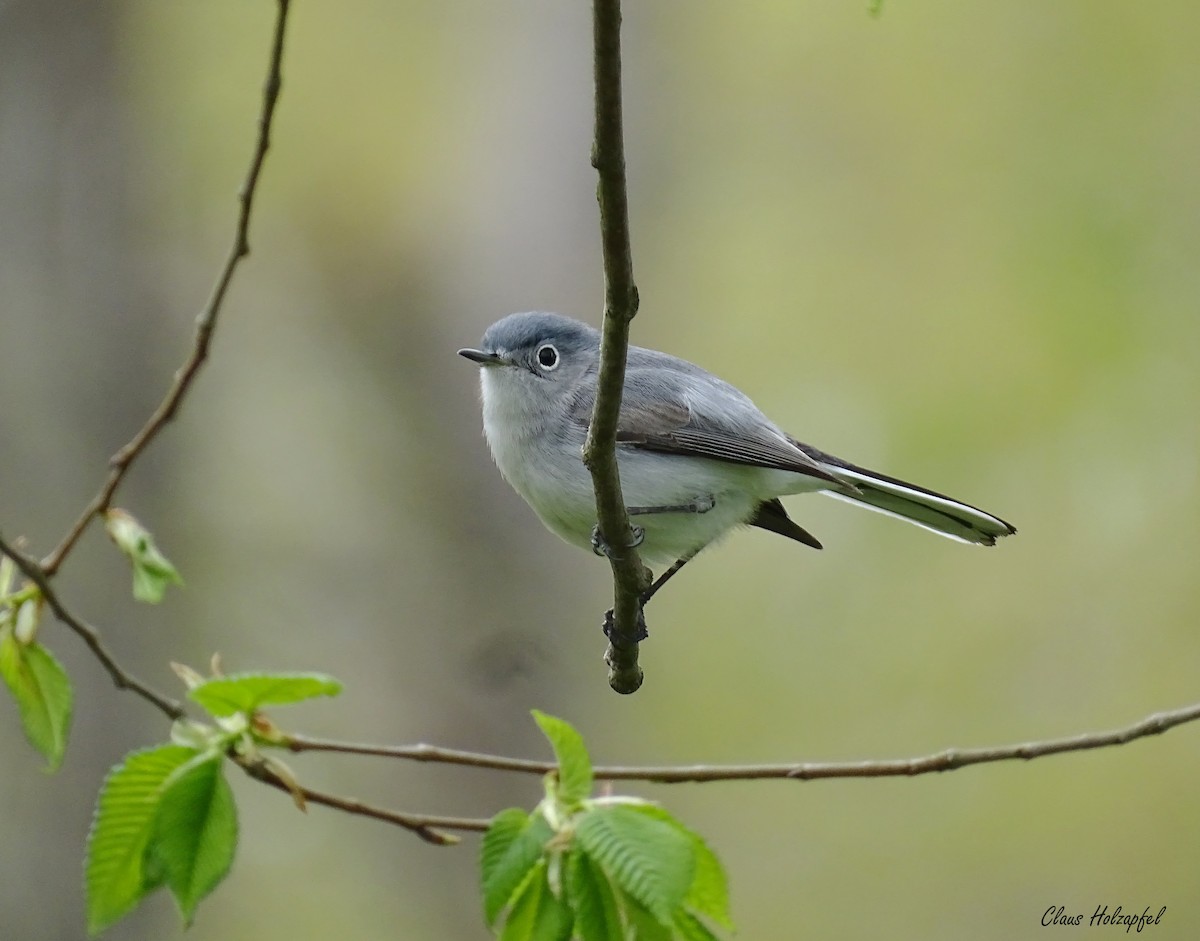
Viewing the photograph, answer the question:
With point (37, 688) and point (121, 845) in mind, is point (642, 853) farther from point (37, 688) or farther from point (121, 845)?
point (37, 688)

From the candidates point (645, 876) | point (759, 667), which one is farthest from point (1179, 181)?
point (645, 876)

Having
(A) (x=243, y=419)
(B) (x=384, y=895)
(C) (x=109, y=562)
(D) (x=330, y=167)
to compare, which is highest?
(D) (x=330, y=167)

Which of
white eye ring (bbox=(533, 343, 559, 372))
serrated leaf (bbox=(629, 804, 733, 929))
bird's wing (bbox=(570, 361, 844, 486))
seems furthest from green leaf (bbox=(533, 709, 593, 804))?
white eye ring (bbox=(533, 343, 559, 372))

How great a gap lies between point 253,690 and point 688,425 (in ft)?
6.41

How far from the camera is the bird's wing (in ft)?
10.2

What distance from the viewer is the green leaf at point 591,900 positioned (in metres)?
1.39

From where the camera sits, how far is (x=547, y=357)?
334cm

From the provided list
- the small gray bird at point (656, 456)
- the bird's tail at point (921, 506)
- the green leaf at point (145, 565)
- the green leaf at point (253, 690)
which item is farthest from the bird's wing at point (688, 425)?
the green leaf at point (253, 690)

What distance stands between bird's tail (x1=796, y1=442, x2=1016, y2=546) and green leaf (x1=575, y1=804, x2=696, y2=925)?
6.16 feet

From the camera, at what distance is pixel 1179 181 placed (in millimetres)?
6719

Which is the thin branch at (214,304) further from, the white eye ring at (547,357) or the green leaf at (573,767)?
the white eye ring at (547,357)

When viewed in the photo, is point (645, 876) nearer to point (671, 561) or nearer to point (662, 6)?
point (671, 561)

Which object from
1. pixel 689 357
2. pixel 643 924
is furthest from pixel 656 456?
pixel 689 357

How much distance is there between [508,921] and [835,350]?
241 inches
